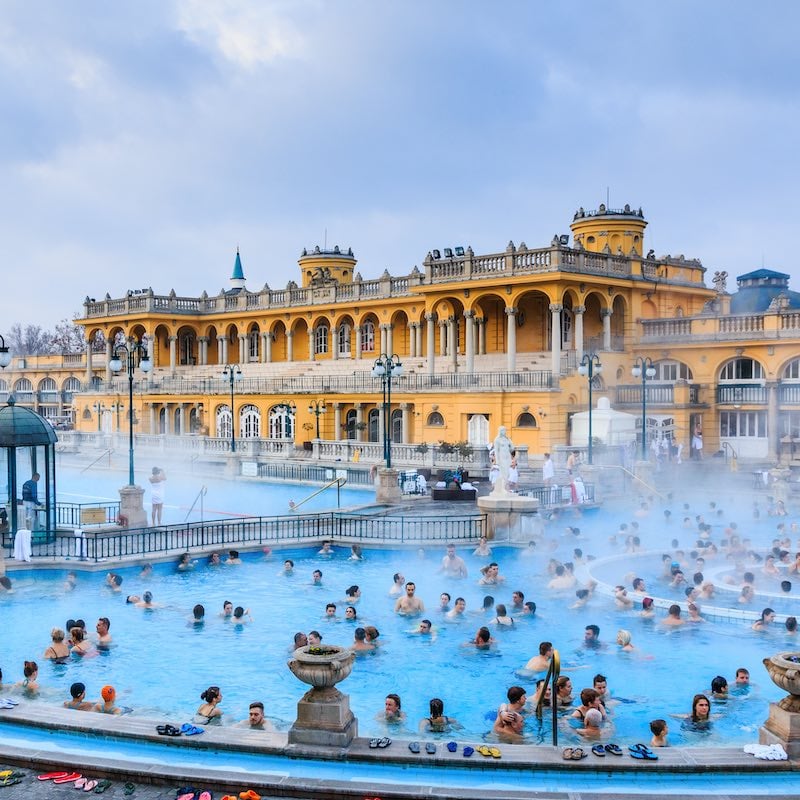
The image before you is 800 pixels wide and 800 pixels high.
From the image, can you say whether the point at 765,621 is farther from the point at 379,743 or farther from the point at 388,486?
the point at 388,486

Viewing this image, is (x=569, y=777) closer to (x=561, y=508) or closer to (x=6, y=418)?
(x=6, y=418)

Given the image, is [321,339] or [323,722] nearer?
[323,722]

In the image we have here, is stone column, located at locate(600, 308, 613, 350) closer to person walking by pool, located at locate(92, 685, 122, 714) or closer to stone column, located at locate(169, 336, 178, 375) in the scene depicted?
stone column, located at locate(169, 336, 178, 375)

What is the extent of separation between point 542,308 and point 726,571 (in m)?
27.9

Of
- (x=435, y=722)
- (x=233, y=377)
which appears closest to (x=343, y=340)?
(x=233, y=377)

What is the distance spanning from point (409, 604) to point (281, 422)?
34.9m

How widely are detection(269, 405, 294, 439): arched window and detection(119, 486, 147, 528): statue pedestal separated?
26.5m

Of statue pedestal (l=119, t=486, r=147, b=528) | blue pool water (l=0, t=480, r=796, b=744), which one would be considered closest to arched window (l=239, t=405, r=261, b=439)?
statue pedestal (l=119, t=486, r=147, b=528)

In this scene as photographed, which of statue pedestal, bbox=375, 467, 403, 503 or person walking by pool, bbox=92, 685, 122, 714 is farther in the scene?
statue pedestal, bbox=375, 467, 403, 503

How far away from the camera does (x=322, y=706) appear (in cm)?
959

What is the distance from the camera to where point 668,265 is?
159 feet

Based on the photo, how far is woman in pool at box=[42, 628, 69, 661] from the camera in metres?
14.4

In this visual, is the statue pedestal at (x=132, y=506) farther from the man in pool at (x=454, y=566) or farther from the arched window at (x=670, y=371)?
the arched window at (x=670, y=371)

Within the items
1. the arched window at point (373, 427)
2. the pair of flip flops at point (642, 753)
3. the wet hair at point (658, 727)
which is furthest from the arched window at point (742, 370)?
the pair of flip flops at point (642, 753)
